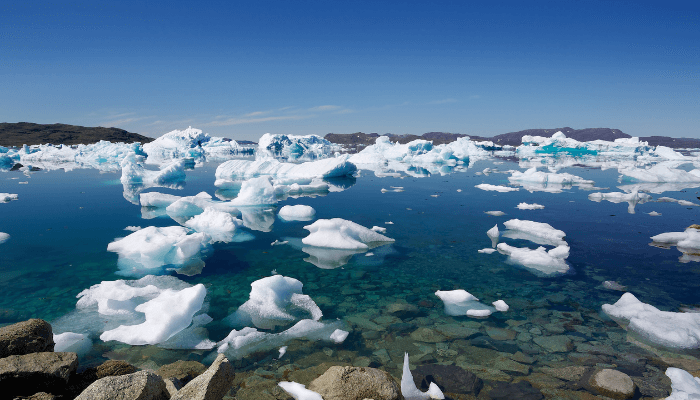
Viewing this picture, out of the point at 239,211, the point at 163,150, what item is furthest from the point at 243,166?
Result: the point at 163,150

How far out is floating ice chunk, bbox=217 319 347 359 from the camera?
155 inches

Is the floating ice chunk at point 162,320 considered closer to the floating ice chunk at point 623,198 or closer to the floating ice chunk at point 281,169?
the floating ice chunk at point 623,198

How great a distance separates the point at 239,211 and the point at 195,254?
4.33 meters

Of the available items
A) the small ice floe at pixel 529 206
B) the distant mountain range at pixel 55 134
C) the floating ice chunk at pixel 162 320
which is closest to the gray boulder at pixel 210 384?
the floating ice chunk at pixel 162 320

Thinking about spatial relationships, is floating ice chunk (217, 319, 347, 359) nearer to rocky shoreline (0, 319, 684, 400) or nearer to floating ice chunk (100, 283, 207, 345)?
rocky shoreline (0, 319, 684, 400)

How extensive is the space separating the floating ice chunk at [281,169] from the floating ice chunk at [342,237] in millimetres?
11503

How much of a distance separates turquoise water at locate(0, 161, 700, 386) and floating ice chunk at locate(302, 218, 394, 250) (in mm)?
383

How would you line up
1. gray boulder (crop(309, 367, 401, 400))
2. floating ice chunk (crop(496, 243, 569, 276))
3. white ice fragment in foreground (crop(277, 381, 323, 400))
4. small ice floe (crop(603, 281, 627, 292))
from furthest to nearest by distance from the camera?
floating ice chunk (crop(496, 243, 569, 276)) < small ice floe (crop(603, 281, 627, 292)) < white ice fragment in foreground (crop(277, 381, 323, 400)) < gray boulder (crop(309, 367, 401, 400))

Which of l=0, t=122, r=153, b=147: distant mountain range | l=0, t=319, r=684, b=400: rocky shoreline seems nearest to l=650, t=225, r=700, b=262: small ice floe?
l=0, t=319, r=684, b=400: rocky shoreline

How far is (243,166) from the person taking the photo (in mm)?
20391

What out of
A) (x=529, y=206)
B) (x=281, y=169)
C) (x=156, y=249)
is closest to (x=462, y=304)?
Answer: (x=156, y=249)

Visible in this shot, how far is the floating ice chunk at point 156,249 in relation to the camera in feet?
21.8

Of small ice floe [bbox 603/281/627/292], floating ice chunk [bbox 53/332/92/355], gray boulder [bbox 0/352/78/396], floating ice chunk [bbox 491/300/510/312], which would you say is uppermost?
gray boulder [bbox 0/352/78/396]

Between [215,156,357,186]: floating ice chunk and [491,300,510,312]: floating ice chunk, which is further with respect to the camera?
[215,156,357,186]: floating ice chunk
